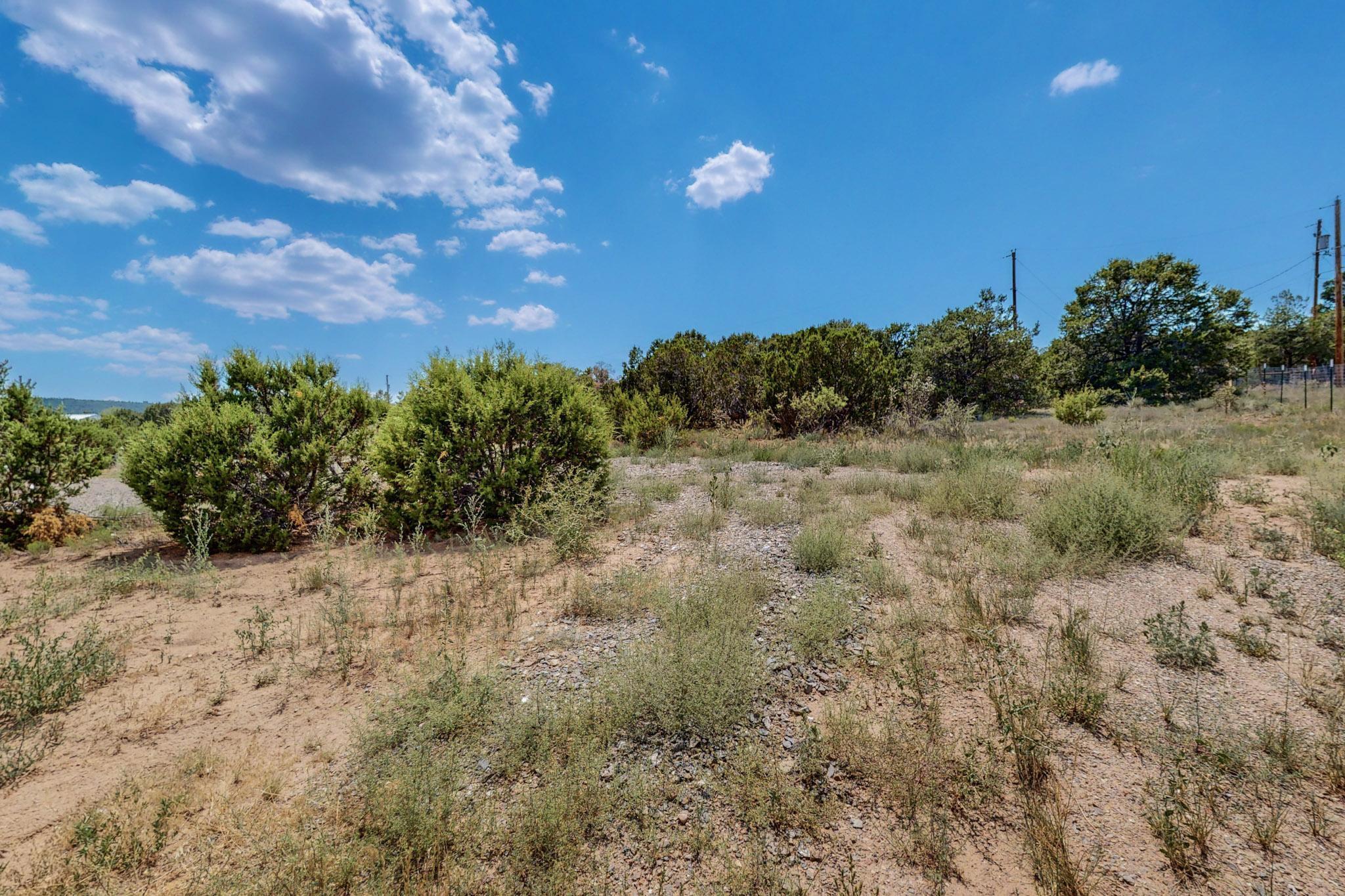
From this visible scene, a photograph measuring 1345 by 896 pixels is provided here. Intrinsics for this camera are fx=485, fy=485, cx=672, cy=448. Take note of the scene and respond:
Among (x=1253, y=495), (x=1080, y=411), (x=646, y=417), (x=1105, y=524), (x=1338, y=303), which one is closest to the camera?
(x=1105, y=524)

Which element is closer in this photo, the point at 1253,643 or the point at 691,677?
the point at 691,677

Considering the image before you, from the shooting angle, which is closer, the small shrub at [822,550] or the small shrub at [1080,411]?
the small shrub at [822,550]

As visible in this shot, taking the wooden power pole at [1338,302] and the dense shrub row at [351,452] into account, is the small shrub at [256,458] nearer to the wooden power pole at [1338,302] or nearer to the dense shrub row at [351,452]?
the dense shrub row at [351,452]

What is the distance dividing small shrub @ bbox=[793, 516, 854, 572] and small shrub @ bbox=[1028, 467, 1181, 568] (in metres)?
2.07

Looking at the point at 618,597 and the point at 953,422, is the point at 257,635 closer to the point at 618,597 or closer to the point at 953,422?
the point at 618,597

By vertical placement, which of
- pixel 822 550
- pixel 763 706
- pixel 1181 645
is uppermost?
pixel 822 550

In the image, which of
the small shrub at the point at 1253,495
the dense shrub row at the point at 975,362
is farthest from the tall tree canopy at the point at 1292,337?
the small shrub at the point at 1253,495

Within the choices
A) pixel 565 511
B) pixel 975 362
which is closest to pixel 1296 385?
pixel 975 362

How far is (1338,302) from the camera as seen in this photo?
24.5 meters

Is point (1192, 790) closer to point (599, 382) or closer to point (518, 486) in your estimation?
point (518, 486)

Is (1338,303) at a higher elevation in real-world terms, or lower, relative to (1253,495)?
higher

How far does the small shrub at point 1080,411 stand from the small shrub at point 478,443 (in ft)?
56.6

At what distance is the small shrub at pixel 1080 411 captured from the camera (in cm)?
1603

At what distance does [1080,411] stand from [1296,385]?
2604 centimetres
